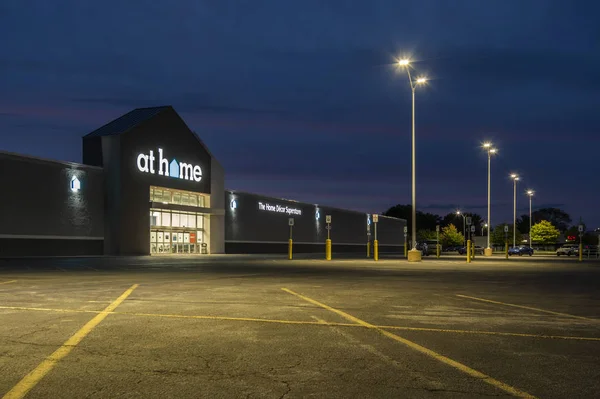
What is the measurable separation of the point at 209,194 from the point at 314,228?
72.6ft

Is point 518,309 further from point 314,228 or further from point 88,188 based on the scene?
point 314,228

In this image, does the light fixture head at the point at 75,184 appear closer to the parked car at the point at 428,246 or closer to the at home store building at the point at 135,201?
the at home store building at the point at 135,201

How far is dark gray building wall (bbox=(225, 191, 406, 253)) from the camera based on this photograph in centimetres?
6262

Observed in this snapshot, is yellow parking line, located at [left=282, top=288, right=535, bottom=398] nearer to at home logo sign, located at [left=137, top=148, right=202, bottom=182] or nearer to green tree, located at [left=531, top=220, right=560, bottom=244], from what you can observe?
at home logo sign, located at [left=137, top=148, right=202, bottom=182]

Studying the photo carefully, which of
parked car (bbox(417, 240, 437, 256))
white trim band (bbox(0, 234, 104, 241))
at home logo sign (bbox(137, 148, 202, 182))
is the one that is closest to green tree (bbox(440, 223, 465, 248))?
parked car (bbox(417, 240, 437, 256))

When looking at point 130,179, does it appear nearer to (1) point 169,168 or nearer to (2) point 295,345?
(1) point 169,168

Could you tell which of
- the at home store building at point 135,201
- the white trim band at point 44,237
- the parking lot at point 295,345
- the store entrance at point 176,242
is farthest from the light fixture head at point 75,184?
the parking lot at point 295,345

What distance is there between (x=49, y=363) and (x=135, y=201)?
42.7m

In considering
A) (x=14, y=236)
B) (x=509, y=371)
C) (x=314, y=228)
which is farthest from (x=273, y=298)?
(x=314, y=228)

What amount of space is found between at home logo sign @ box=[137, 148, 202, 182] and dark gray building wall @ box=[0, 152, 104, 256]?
378 centimetres

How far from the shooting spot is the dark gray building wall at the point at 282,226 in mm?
62625

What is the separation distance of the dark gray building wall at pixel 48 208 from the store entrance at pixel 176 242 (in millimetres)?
6456

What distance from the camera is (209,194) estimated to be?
58.3 metres

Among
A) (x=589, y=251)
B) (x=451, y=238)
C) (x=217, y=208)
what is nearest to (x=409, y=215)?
(x=451, y=238)
